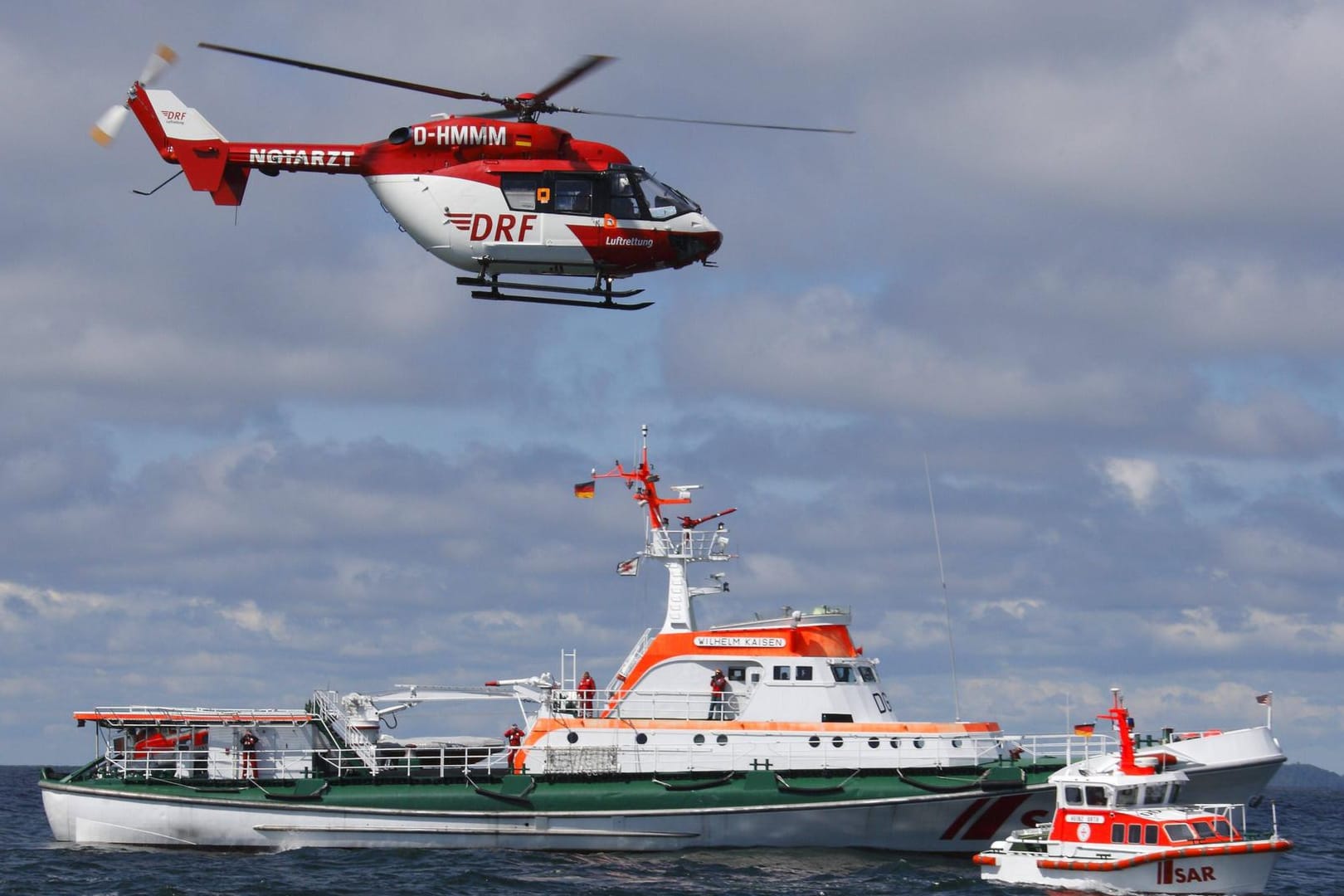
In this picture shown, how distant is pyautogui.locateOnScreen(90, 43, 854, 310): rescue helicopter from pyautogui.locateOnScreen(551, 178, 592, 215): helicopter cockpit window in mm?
21

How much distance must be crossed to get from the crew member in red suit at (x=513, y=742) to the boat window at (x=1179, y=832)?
12.7m

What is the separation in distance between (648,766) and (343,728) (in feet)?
21.5

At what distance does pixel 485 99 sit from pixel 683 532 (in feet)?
31.8

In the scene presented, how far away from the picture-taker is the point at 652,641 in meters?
33.0

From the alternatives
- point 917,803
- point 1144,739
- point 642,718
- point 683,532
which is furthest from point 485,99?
point 1144,739

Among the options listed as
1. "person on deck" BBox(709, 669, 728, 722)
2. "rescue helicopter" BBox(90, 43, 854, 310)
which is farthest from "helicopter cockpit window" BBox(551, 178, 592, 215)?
"person on deck" BBox(709, 669, 728, 722)

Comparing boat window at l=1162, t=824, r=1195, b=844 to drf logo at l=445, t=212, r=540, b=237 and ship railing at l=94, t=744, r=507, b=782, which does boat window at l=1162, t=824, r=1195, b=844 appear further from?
drf logo at l=445, t=212, r=540, b=237

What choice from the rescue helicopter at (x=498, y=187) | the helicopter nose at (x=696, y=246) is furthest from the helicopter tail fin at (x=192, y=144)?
the helicopter nose at (x=696, y=246)

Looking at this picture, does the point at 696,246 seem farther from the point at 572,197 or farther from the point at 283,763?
the point at 283,763

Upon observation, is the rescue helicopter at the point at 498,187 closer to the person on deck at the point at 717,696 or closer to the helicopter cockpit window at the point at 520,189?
the helicopter cockpit window at the point at 520,189

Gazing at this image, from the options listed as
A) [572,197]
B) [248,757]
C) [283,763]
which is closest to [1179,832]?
[572,197]

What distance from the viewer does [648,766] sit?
3161 centimetres

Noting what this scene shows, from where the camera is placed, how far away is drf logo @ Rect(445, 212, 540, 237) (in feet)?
94.8

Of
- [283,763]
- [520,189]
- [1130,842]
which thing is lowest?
[1130,842]
